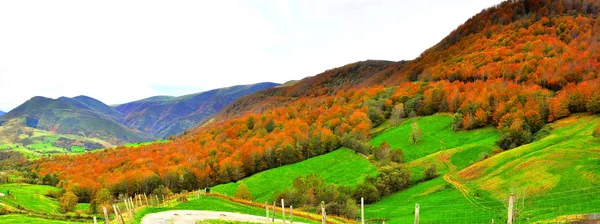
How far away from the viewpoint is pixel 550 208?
149ft

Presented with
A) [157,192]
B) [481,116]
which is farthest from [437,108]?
[157,192]

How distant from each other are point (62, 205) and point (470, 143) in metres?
130

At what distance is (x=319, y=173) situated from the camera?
382 feet

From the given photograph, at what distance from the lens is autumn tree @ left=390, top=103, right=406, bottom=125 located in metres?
155

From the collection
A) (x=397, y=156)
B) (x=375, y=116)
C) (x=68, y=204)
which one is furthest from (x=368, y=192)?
(x=68, y=204)

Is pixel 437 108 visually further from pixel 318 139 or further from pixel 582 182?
pixel 582 182

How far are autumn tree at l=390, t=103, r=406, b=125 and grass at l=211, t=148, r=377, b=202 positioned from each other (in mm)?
33626

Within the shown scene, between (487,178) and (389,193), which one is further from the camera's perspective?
(389,193)

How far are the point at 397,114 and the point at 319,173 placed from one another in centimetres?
5694

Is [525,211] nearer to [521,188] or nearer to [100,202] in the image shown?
[521,188]

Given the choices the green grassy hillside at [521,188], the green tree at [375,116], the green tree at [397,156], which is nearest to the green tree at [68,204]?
the green grassy hillside at [521,188]

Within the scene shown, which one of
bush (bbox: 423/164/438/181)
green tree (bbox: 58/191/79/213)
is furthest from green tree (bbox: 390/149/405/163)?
green tree (bbox: 58/191/79/213)

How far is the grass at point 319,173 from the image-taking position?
105 metres

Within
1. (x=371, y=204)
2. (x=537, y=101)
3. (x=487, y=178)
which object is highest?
(x=537, y=101)
